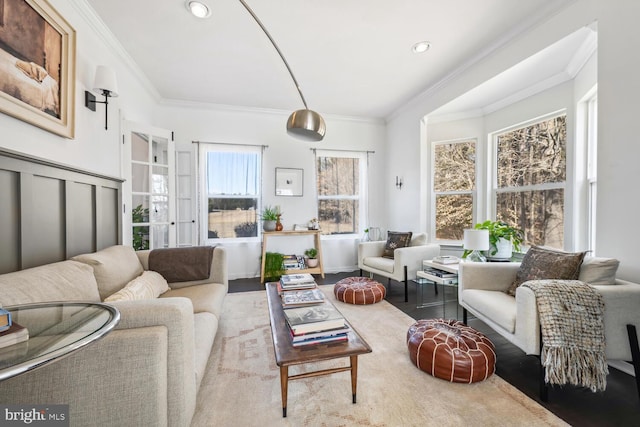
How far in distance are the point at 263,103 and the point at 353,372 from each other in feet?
12.4

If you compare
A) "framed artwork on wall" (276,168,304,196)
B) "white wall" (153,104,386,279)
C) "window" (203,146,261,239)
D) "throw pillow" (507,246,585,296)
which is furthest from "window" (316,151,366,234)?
"throw pillow" (507,246,585,296)

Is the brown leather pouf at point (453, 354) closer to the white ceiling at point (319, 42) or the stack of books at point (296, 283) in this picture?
the stack of books at point (296, 283)

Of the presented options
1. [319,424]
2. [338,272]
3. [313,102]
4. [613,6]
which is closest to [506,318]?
[319,424]

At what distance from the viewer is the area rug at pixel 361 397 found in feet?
4.51

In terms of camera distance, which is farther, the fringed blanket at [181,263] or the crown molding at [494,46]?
the fringed blanket at [181,263]

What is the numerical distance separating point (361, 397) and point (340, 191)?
3.57m

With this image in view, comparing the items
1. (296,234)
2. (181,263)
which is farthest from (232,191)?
(181,263)

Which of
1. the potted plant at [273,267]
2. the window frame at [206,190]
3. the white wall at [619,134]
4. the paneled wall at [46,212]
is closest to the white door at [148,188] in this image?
the paneled wall at [46,212]

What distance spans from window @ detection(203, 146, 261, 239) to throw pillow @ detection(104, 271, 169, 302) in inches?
80.0

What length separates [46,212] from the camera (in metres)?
1.75

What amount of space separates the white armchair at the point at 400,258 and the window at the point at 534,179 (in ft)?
3.39

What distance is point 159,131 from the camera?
324 centimetres

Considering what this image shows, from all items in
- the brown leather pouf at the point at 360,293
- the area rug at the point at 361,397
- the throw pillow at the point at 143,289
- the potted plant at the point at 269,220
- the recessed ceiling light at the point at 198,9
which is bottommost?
the area rug at the point at 361,397

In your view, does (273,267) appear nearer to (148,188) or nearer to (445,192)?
(148,188)
